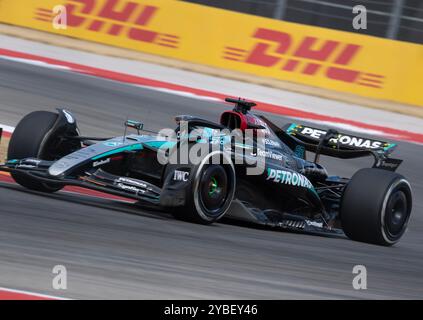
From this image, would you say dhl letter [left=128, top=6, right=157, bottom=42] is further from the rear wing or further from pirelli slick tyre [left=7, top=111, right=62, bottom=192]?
pirelli slick tyre [left=7, top=111, right=62, bottom=192]

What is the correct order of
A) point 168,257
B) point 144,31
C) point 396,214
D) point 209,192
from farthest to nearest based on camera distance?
point 144,31 < point 396,214 < point 209,192 < point 168,257

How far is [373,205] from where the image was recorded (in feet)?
28.4

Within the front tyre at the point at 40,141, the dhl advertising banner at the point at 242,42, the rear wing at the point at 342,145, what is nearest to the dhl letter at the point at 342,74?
the dhl advertising banner at the point at 242,42

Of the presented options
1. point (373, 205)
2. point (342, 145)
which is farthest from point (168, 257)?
point (342, 145)

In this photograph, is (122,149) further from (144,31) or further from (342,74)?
(144,31)

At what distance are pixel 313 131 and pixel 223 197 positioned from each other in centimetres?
214

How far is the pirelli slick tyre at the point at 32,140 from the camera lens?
8680 mm

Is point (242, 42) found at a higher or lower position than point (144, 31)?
lower

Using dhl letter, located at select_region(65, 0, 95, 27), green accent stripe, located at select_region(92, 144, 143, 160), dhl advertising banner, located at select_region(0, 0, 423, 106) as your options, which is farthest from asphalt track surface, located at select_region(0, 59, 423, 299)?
dhl letter, located at select_region(65, 0, 95, 27)

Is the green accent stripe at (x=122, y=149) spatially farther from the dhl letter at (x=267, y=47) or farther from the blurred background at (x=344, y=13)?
the blurred background at (x=344, y=13)

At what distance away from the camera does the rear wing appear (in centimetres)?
967

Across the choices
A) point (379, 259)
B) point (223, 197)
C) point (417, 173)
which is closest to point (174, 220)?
point (223, 197)

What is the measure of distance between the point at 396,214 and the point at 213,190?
202cm
